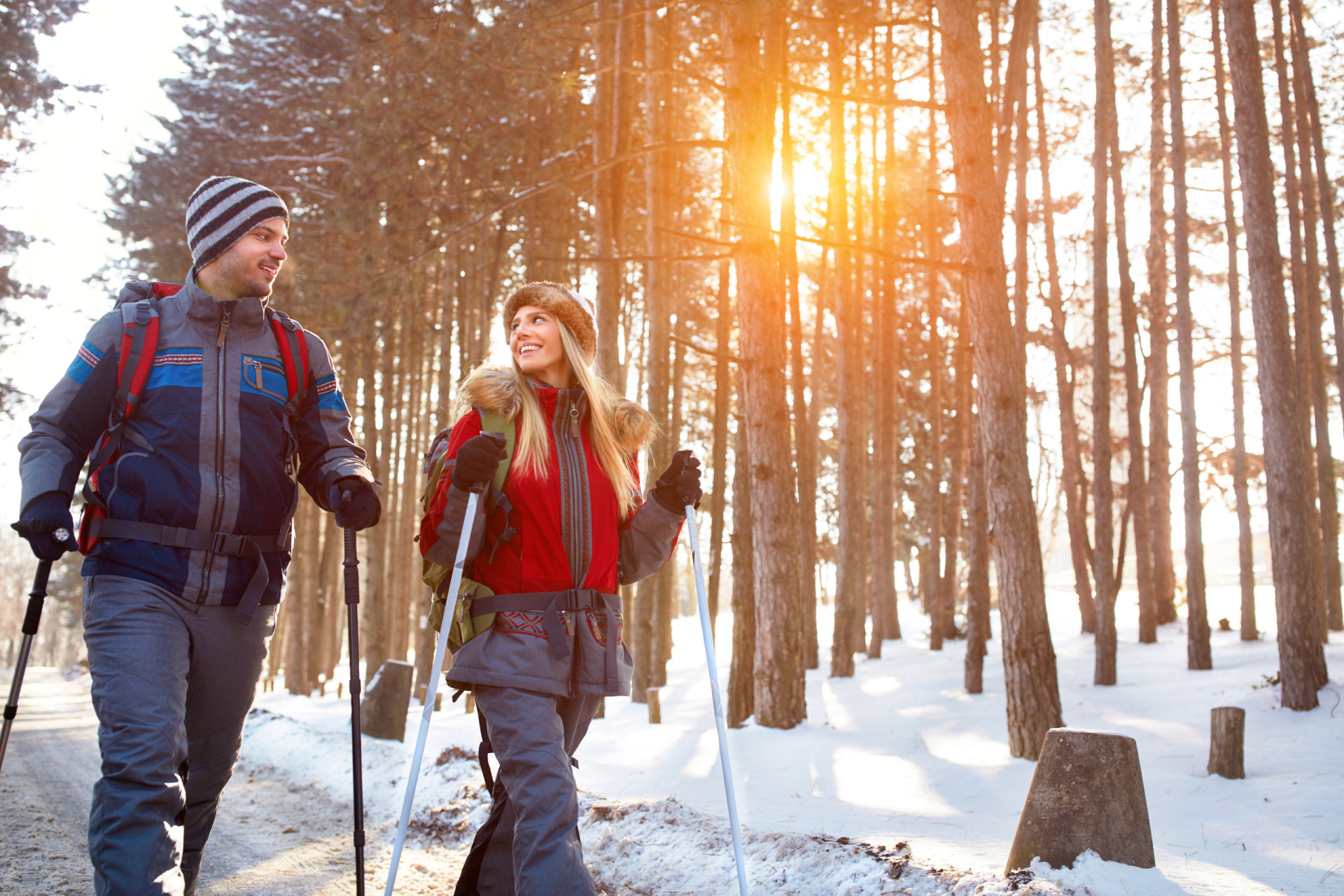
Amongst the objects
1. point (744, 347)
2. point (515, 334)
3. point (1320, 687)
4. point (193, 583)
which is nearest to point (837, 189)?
point (744, 347)

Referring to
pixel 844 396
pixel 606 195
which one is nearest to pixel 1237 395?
pixel 844 396

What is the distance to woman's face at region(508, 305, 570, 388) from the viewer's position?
11.1ft

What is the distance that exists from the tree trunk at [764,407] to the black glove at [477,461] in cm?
556

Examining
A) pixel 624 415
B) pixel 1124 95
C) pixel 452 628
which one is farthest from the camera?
pixel 1124 95

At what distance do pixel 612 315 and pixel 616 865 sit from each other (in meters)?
7.80

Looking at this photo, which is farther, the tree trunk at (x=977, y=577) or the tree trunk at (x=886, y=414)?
the tree trunk at (x=886, y=414)

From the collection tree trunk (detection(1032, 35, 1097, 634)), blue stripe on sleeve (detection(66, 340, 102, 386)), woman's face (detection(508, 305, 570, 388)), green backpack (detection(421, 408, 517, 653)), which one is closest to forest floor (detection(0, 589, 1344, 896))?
green backpack (detection(421, 408, 517, 653))

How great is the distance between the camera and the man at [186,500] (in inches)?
99.7

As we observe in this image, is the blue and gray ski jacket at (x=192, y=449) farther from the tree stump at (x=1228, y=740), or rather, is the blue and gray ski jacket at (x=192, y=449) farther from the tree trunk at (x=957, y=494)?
the tree trunk at (x=957, y=494)

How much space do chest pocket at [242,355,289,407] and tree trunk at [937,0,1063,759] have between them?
222 inches

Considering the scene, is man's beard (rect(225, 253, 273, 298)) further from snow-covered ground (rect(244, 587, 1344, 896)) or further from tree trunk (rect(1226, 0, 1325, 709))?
tree trunk (rect(1226, 0, 1325, 709))

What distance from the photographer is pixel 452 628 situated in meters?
3.10

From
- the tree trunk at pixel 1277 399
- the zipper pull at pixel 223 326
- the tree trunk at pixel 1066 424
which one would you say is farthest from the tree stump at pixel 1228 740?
the tree trunk at pixel 1066 424

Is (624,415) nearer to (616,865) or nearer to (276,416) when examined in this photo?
(276,416)
